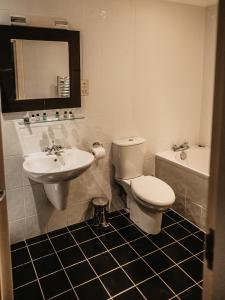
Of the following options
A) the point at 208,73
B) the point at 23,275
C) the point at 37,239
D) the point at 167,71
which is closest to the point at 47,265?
the point at 23,275

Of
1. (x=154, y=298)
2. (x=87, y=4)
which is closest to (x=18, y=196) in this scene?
(x=154, y=298)

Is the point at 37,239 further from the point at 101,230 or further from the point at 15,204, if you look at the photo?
the point at 101,230

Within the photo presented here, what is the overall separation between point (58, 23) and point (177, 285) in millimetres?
2253

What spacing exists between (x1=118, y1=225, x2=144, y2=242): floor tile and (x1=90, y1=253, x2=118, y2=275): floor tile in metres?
0.31

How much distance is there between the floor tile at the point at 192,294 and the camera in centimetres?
197

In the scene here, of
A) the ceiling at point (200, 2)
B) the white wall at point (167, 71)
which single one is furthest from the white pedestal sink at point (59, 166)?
the ceiling at point (200, 2)

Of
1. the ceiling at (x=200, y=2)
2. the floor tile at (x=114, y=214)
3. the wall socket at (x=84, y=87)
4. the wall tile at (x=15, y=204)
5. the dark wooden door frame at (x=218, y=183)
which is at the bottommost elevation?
the floor tile at (x=114, y=214)

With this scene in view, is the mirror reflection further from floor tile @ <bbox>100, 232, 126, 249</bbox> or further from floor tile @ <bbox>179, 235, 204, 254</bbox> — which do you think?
floor tile @ <bbox>179, 235, 204, 254</bbox>

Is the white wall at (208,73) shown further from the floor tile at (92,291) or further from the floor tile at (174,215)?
the floor tile at (92,291)

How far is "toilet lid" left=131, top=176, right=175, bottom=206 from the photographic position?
7.98 feet

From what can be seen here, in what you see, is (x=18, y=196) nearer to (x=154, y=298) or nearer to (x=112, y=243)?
(x=112, y=243)

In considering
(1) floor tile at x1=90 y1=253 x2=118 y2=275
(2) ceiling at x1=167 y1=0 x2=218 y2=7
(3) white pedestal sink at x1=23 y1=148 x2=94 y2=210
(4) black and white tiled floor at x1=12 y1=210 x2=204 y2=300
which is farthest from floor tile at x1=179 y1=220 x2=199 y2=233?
(2) ceiling at x1=167 y1=0 x2=218 y2=7

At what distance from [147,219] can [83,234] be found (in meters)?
0.63

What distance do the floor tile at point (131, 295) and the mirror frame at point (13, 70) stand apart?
1578 mm
